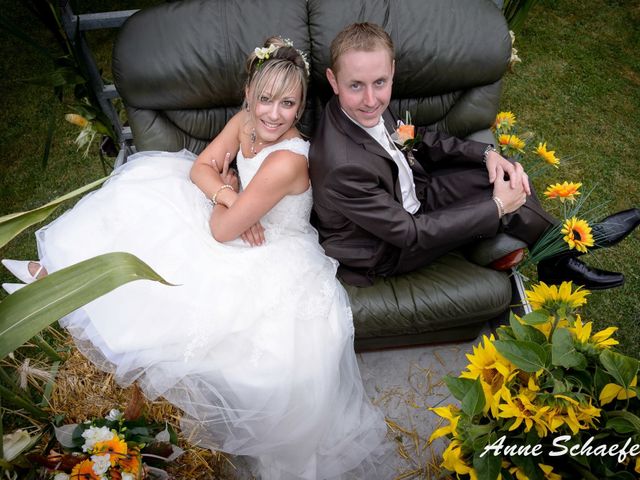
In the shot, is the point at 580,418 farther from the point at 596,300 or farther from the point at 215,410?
the point at 596,300

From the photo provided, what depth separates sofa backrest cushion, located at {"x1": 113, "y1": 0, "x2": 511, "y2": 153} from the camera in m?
2.20

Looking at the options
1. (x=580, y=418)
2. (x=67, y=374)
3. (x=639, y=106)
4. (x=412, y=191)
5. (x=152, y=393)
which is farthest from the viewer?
(x=639, y=106)

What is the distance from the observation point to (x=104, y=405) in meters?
1.84

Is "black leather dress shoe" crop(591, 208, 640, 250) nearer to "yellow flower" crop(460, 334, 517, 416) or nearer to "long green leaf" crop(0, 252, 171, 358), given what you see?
"yellow flower" crop(460, 334, 517, 416)

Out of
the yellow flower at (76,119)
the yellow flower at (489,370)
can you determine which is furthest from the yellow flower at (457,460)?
the yellow flower at (76,119)

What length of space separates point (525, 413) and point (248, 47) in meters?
1.94

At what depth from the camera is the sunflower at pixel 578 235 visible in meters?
1.90

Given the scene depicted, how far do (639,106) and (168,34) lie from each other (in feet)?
12.0

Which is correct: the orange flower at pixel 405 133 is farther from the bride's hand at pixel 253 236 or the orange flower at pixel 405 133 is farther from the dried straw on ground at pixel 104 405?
the dried straw on ground at pixel 104 405

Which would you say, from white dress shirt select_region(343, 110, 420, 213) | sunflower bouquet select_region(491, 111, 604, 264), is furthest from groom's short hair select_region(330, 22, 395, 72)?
sunflower bouquet select_region(491, 111, 604, 264)

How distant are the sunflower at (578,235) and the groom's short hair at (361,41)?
3.37 feet

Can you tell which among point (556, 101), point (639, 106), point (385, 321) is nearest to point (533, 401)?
point (385, 321)

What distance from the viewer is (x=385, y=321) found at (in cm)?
212

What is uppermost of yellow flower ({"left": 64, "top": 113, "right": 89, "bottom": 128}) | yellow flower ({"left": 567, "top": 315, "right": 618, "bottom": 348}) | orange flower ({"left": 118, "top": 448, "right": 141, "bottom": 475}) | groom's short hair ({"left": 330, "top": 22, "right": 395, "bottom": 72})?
groom's short hair ({"left": 330, "top": 22, "right": 395, "bottom": 72})
